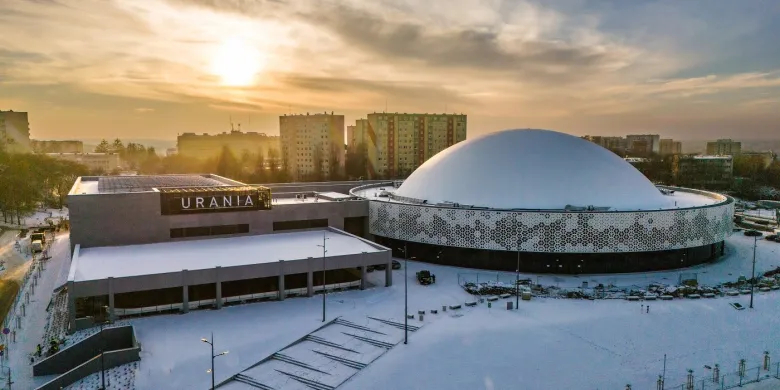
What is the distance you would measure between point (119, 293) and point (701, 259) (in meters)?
59.0

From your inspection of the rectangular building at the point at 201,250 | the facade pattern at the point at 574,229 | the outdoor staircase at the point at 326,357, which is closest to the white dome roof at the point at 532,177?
the facade pattern at the point at 574,229

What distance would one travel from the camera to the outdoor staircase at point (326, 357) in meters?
29.1

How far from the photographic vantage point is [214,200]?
5538cm

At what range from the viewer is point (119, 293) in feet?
135

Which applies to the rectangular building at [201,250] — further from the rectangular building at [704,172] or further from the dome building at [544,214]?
the rectangular building at [704,172]

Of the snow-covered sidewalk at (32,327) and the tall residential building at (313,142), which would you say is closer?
the snow-covered sidewalk at (32,327)

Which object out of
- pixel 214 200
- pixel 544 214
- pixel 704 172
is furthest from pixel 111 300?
pixel 704 172

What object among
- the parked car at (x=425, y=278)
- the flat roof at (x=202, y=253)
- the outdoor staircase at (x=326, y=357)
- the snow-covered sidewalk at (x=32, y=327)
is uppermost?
the flat roof at (x=202, y=253)

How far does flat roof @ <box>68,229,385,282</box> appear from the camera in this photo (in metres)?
42.1

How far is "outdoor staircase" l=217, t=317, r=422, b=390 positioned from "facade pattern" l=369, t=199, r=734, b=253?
20.3m

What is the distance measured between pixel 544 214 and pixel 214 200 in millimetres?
34690

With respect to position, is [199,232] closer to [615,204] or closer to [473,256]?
[473,256]

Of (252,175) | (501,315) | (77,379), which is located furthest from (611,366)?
(252,175)

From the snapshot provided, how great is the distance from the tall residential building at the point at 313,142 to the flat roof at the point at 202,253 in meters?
103
